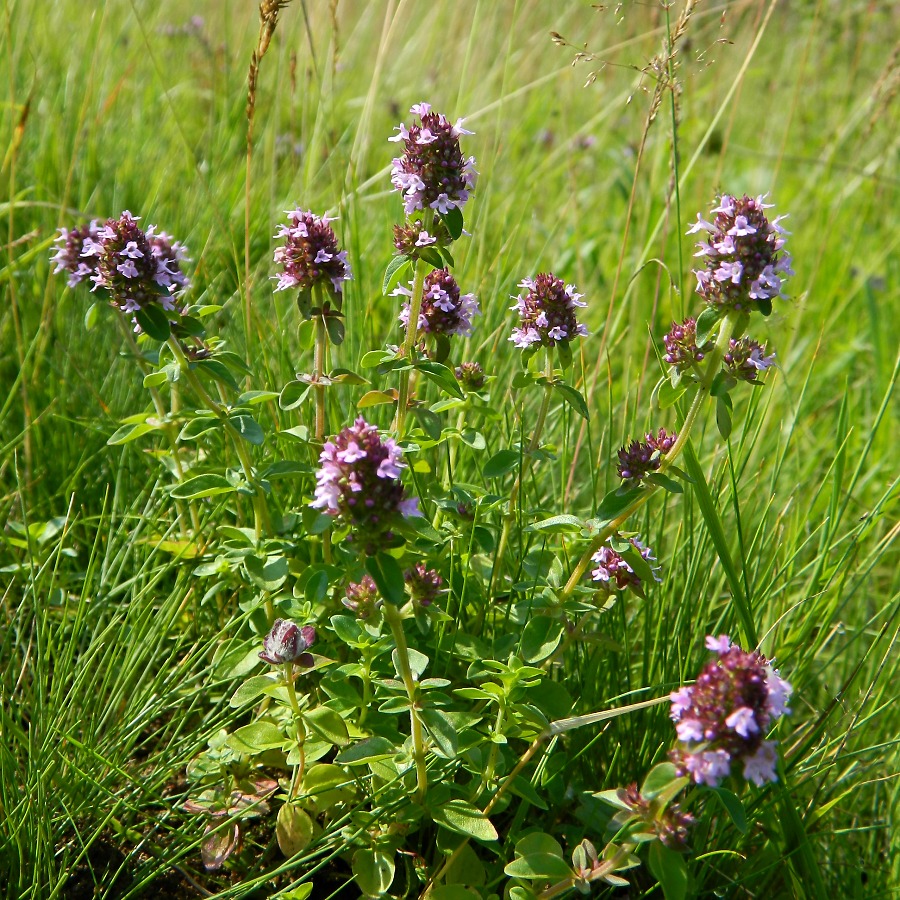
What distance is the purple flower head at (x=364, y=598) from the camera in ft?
5.91

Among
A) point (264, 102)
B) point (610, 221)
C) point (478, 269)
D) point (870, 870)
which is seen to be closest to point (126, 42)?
point (264, 102)

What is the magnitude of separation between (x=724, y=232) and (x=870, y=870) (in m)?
1.30

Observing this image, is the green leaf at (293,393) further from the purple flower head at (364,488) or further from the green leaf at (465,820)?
the green leaf at (465,820)

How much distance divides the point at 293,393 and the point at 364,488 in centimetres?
52

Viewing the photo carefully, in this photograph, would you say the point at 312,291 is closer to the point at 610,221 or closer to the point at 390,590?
the point at 390,590

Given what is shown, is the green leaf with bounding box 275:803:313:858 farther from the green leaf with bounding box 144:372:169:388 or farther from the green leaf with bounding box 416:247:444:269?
the green leaf with bounding box 416:247:444:269

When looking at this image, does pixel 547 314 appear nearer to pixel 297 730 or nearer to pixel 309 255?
pixel 309 255

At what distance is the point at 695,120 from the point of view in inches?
188

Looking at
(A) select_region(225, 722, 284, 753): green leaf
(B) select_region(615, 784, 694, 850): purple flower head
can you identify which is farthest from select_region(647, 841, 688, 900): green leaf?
(A) select_region(225, 722, 284, 753): green leaf

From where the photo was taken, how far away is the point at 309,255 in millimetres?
1797

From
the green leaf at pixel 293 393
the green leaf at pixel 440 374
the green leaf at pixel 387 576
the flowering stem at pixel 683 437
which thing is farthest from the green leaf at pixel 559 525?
the green leaf at pixel 293 393

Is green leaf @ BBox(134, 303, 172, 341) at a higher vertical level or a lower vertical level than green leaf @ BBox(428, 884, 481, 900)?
higher

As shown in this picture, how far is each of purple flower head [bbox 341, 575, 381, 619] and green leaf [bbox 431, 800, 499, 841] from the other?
1.26ft

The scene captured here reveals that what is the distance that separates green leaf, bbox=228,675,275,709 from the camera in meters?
1.77
